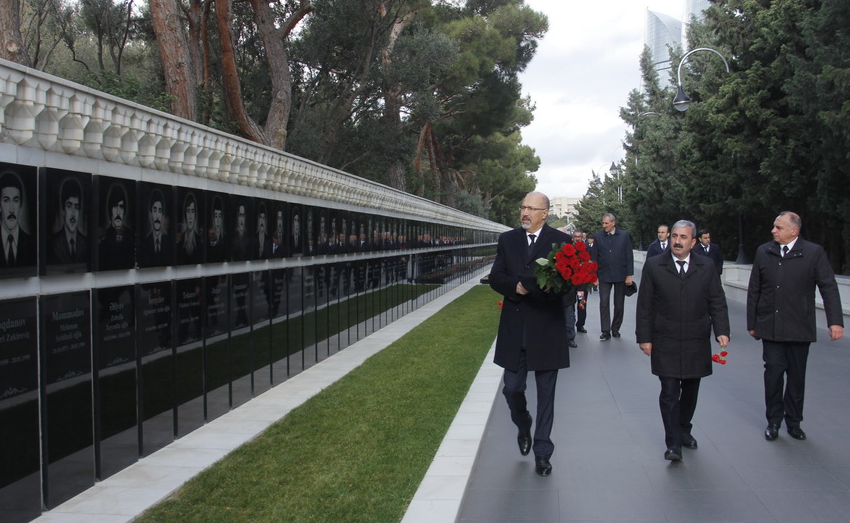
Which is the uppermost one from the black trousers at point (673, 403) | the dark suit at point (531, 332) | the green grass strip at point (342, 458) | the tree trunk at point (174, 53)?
the tree trunk at point (174, 53)

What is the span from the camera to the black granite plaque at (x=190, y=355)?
670cm

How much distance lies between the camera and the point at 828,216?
19.2m

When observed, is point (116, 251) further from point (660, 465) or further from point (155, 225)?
point (660, 465)

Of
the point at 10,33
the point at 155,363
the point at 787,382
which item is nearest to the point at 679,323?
the point at 787,382

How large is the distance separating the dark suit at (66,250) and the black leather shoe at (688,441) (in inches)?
178

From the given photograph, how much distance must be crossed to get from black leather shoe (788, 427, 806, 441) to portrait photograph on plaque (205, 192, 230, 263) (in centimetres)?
510

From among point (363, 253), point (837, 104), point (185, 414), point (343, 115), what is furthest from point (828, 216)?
point (185, 414)

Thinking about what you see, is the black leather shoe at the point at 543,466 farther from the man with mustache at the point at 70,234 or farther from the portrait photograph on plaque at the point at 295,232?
the portrait photograph on plaque at the point at 295,232

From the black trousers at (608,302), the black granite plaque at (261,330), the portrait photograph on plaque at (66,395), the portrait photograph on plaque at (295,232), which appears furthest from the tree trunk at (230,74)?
the portrait photograph on plaque at (66,395)

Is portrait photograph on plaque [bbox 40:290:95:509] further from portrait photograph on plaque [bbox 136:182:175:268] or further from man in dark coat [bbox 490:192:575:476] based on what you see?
man in dark coat [bbox 490:192:575:476]

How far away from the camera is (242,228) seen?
8.19 m

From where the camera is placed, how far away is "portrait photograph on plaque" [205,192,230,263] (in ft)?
24.0

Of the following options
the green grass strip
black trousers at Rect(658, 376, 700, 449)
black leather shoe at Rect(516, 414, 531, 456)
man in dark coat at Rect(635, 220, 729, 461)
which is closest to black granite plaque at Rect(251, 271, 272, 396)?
the green grass strip

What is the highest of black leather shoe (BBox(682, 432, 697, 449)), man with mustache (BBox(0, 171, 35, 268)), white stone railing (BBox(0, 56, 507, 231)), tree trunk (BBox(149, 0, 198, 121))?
tree trunk (BBox(149, 0, 198, 121))
